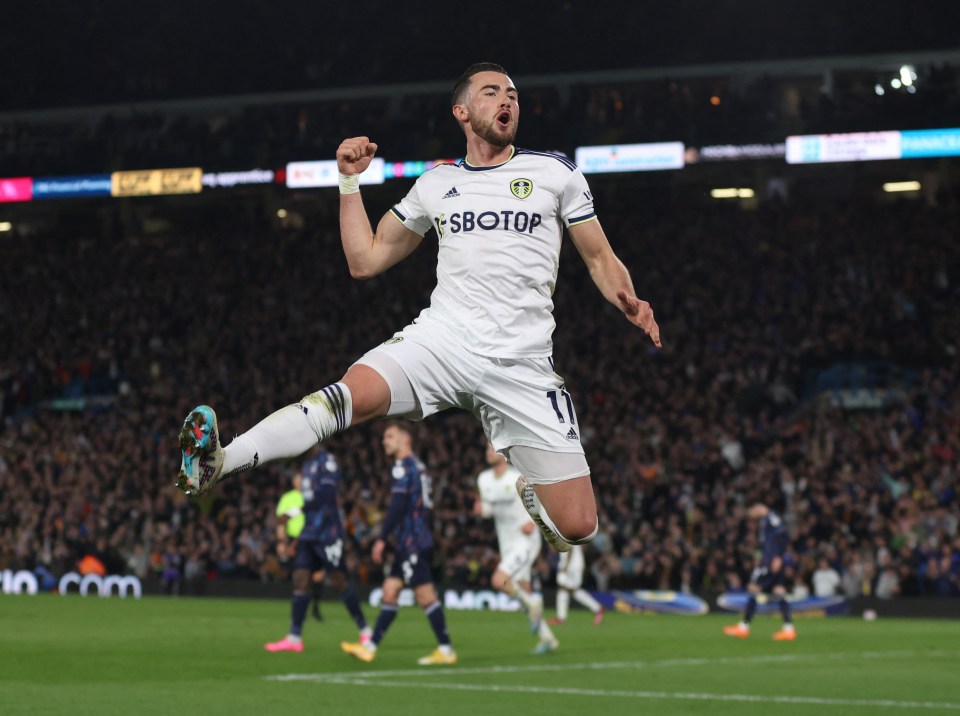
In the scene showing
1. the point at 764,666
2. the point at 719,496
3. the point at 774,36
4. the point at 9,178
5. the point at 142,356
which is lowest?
the point at 764,666

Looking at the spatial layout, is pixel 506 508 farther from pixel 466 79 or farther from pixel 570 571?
pixel 466 79

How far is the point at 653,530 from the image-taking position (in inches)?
1023

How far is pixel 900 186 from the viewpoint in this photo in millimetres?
37219

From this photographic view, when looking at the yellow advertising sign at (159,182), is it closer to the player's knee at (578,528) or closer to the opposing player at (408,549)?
the opposing player at (408,549)

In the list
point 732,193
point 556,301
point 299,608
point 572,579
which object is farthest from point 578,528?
point 732,193

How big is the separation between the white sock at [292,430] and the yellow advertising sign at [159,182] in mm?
28951

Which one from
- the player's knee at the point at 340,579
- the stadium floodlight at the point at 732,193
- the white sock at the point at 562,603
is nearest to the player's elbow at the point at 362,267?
the player's knee at the point at 340,579

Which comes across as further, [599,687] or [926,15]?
[926,15]

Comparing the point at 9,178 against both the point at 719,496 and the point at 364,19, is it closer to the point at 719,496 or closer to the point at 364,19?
the point at 364,19

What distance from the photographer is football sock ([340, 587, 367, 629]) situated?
50.7 ft

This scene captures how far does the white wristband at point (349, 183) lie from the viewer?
7.04m

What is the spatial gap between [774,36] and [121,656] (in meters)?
26.7

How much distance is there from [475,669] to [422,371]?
325 inches

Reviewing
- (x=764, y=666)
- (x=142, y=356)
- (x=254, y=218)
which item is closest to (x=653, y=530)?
(x=764, y=666)
